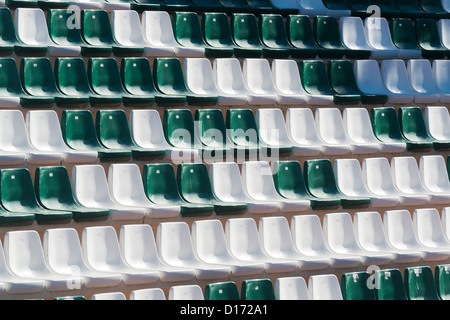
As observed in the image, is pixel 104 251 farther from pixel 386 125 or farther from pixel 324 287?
pixel 386 125

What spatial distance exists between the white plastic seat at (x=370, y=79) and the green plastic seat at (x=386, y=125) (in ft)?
0.61

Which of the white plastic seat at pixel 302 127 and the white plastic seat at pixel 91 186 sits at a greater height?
the white plastic seat at pixel 302 127

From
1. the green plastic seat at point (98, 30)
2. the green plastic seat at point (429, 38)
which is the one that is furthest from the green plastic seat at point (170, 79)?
the green plastic seat at point (429, 38)

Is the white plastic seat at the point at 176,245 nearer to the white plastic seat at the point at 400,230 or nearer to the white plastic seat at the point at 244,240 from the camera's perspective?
the white plastic seat at the point at 244,240

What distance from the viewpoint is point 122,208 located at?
3234mm

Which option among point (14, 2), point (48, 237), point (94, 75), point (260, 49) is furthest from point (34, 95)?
point (260, 49)

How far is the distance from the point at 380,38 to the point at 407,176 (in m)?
1.00

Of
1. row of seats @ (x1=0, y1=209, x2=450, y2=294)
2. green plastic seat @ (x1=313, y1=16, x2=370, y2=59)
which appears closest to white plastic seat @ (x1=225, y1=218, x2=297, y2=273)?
row of seats @ (x1=0, y1=209, x2=450, y2=294)

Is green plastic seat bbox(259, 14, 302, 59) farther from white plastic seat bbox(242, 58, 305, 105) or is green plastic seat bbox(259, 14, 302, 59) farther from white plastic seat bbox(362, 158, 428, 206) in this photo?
white plastic seat bbox(362, 158, 428, 206)

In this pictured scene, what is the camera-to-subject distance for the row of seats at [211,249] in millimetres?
2986

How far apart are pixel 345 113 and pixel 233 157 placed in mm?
660

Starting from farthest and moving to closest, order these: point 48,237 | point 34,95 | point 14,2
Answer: point 14,2, point 34,95, point 48,237

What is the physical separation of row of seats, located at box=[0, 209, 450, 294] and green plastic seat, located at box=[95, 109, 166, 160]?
0.41 meters
